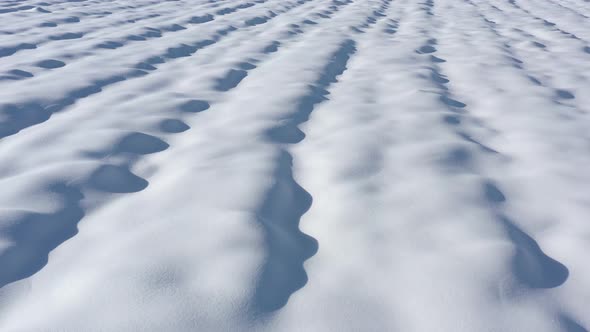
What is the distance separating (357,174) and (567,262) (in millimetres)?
681

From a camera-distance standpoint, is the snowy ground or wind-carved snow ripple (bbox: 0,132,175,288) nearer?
the snowy ground

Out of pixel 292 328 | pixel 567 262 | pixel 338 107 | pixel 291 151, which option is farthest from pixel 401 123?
pixel 292 328

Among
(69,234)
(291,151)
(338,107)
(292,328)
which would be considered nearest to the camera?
(292,328)

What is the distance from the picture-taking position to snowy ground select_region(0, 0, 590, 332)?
1.15m

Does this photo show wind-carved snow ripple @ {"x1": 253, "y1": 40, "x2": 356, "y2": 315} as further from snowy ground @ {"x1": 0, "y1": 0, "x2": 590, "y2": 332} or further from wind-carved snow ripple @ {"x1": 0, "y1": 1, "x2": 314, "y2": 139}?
wind-carved snow ripple @ {"x1": 0, "y1": 1, "x2": 314, "y2": 139}

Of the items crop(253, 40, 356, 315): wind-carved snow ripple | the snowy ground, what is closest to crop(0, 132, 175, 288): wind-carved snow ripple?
the snowy ground

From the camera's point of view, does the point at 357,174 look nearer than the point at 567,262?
No

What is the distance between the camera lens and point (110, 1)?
214 inches

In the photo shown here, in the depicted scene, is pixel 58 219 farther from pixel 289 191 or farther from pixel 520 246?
pixel 520 246

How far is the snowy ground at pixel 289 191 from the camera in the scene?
1.15m

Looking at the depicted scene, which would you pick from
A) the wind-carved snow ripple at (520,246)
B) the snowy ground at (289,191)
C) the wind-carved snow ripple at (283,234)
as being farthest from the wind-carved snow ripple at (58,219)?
the wind-carved snow ripple at (520,246)

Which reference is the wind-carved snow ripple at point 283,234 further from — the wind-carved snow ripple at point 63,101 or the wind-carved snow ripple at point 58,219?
the wind-carved snow ripple at point 63,101

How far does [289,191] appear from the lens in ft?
5.43

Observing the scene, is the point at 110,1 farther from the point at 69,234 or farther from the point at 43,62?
the point at 69,234
